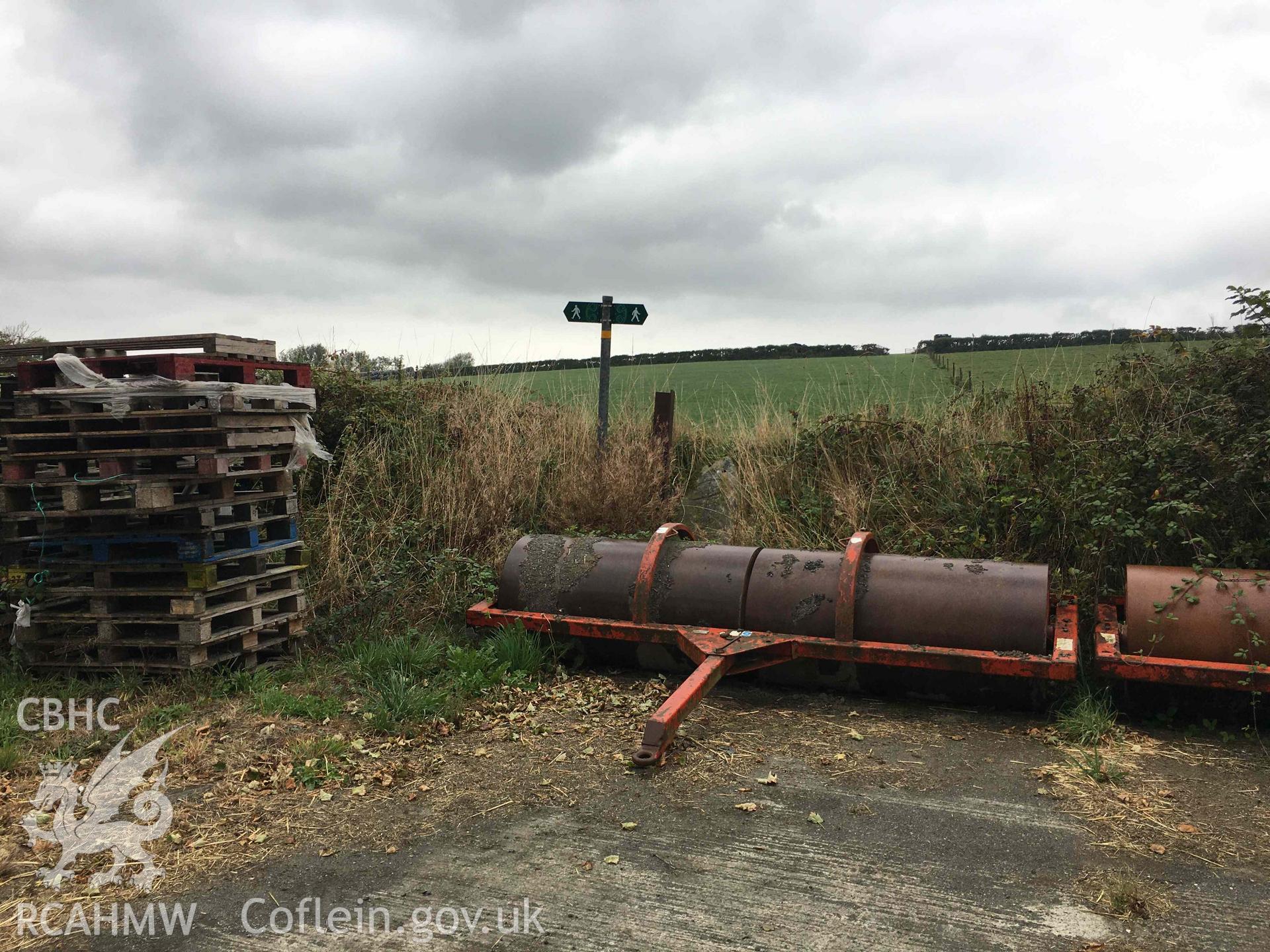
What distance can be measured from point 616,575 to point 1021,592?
231 centimetres

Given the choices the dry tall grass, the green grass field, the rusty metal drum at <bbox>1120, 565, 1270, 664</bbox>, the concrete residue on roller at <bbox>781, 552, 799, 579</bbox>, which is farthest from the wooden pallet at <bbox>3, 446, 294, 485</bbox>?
the green grass field

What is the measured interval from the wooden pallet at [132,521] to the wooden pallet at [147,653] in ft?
2.09

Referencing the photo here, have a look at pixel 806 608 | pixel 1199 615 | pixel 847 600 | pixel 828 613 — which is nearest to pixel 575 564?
pixel 806 608

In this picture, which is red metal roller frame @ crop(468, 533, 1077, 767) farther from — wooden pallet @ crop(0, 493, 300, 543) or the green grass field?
the green grass field

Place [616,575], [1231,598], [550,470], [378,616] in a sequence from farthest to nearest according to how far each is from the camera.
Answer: [550,470]
[378,616]
[616,575]
[1231,598]

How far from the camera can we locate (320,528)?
7.79m

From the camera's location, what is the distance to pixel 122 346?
557cm

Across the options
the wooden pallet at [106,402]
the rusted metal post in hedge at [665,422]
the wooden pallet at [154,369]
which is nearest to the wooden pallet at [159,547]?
the wooden pallet at [106,402]

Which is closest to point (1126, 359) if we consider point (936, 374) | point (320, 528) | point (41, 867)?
point (936, 374)

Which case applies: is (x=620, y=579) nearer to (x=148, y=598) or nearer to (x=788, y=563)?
(x=788, y=563)

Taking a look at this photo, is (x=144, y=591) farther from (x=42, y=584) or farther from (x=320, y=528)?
(x=320, y=528)

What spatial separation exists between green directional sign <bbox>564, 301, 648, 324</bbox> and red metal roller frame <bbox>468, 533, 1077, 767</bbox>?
12.4ft

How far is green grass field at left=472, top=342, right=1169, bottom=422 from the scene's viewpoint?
30.0 feet

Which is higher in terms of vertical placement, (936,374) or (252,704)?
(936,374)
